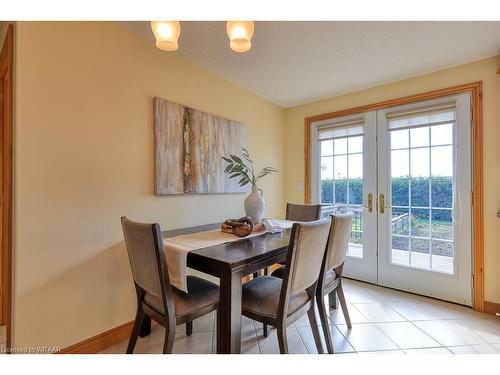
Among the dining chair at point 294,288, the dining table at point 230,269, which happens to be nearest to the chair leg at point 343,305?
the dining chair at point 294,288

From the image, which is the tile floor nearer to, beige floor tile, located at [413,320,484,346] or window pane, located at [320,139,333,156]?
beige floor tile, located at [413,320,484,346]

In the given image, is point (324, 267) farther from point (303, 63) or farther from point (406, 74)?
point (406, 74)

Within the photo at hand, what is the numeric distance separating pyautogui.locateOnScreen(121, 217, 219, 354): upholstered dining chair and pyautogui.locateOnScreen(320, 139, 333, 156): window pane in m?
2.33

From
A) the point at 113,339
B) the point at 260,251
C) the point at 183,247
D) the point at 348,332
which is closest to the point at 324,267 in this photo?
the point at 260,251

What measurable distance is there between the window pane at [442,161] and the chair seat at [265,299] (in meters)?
1.96

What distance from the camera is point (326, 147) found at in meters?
3.16

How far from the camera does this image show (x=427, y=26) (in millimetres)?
1710

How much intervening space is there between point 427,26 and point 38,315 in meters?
3.16

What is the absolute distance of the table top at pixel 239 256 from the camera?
121 centimetres

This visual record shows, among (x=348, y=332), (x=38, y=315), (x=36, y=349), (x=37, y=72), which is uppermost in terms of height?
(x=37, y=72)

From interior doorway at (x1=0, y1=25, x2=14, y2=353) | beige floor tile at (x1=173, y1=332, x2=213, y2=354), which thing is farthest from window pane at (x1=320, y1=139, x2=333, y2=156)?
interior doorway at (x1=0, y1=25, x2=14, y2=353)

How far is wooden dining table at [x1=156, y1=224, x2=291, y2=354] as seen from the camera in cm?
118

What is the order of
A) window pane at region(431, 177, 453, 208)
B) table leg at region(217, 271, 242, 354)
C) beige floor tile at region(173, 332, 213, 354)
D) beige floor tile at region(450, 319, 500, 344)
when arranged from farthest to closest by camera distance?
window pane at region(431, 177, 453, 208) < beige floor tile at region(450, 319, 500, 344) < beige floor tile at region(173, 332, 213, 354) < table leg at region(217, 271, 242, 354)

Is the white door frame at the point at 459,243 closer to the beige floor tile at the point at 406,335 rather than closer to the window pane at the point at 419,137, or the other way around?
the window pane at the point at 419,137
